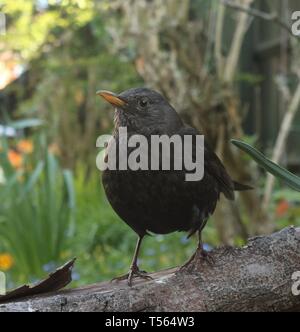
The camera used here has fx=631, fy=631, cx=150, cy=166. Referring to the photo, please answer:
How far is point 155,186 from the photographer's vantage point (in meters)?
2.03

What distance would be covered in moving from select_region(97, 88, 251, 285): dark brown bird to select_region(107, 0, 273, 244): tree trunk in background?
1905 millimetres

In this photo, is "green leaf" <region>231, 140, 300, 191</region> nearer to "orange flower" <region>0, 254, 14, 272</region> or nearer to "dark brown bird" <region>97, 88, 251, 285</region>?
"dark brown bird" <region>97, 88, 251, 285</region>

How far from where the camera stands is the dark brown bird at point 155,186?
2.04m

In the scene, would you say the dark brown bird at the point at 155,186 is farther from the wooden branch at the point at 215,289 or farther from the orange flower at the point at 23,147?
the orange flower at the point at 23,147

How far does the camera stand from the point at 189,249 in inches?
191

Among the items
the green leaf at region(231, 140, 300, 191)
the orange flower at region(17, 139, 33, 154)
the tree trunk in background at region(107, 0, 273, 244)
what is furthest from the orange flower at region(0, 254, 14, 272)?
the green leaf at region(231, 140, 300, 191)

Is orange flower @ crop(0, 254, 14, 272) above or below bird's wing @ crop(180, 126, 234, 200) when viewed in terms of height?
below

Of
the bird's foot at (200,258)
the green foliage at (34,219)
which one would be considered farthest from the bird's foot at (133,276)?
the green foliage at (34,219)

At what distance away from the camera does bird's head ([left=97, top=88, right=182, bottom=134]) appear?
2184 millimetres

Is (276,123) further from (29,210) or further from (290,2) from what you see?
(29,210)

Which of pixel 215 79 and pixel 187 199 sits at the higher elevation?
pixel 215 79

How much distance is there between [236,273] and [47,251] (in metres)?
2.80

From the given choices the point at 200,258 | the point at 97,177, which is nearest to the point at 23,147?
the point at 97,177

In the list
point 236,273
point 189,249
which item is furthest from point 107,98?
point 189,249
